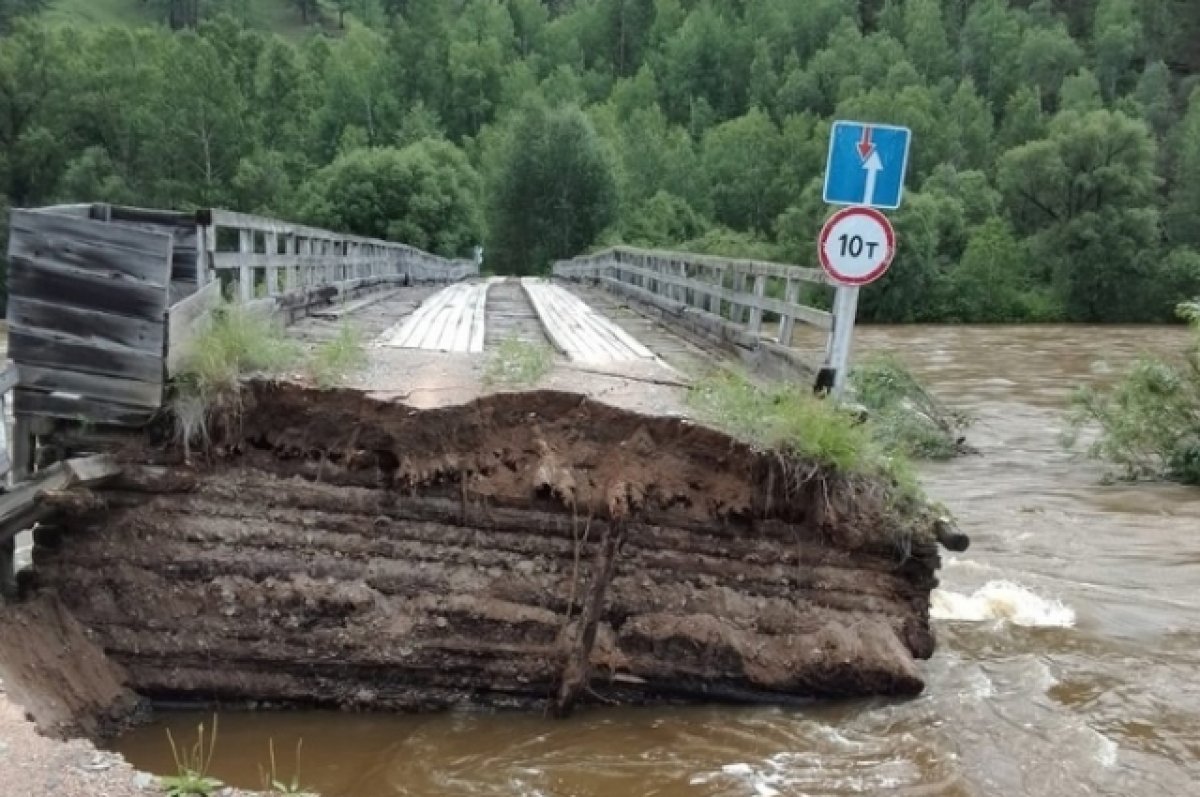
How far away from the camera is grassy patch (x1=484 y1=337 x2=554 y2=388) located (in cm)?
718

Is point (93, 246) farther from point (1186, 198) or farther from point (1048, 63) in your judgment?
point (1048, 63)

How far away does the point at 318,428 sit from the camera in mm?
6777

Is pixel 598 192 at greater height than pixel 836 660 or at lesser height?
greater

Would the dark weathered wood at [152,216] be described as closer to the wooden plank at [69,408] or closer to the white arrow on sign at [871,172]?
the wooden plank at [69,408]

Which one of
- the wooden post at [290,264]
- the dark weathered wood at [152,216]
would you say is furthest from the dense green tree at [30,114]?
the dark weathered wood at [152,216]

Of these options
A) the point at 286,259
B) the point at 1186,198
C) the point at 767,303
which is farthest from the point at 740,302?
the point at 1186,198

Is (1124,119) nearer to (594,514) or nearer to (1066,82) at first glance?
(1066,82)

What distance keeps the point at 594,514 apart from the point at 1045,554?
6.74 m

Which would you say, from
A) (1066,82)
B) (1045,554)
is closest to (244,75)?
(1066,82)

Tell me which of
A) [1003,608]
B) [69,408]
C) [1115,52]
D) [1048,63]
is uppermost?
[1115,52]

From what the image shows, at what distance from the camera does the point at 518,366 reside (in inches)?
293

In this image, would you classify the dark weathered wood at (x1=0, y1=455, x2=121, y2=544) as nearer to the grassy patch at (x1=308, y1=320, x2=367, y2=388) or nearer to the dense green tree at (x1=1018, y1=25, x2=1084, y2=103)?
the grassy patch at (x1=308, y1=320, x2=367, y2=388)

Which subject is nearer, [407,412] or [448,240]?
[407,412]

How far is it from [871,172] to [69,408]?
5384mm
